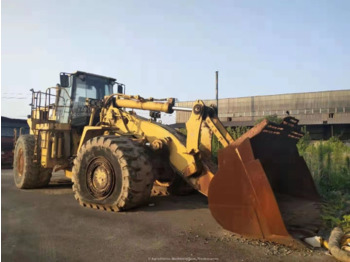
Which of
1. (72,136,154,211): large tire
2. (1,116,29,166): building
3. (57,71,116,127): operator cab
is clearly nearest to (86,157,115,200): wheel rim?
(72,136,154,211): large tire

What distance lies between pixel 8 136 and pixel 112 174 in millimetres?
15447

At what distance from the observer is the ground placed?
4.20 metres

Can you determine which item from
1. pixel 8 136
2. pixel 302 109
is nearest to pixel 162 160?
pixel 8 136

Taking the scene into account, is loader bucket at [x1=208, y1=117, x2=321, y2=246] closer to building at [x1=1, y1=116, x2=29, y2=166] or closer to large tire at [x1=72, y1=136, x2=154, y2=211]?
large tire at [x1=72, y1=136, x2=154, y2=211]

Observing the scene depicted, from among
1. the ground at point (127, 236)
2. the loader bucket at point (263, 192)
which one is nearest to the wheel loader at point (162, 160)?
the loader bucket at point (263, 192)

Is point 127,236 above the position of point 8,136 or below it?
below

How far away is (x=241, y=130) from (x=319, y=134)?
28051mm

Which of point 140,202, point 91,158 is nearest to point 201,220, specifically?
point 140,202

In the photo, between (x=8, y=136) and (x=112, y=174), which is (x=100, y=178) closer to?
(x=112, y=174)

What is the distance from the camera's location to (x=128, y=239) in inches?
192

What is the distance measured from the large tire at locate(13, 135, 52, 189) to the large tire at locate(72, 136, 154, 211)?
9.71 feet

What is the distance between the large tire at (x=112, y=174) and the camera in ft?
21.0

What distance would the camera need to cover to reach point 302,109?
45.9 meters

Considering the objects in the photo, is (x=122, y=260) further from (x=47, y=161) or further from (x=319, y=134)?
(x=319, y=134)
